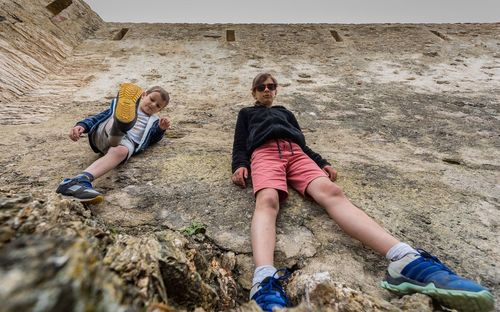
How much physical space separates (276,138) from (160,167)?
35.6 inches

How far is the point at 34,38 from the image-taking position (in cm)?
532

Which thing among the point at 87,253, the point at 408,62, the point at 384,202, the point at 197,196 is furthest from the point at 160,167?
the point at 408,62

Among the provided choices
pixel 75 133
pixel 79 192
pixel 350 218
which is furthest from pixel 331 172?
pixel 75 133

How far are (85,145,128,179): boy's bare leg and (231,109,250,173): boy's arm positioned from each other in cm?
78

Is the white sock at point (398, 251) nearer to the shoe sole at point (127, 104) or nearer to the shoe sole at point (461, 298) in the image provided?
the shoe sole at point (461, 298)

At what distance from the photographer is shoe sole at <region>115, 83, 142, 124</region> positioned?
2451mm

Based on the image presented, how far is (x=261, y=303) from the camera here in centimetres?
138

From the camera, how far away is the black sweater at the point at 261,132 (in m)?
2.41

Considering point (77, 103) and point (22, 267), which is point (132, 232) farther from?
point (77, 103)

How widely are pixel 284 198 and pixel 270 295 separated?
836 mm

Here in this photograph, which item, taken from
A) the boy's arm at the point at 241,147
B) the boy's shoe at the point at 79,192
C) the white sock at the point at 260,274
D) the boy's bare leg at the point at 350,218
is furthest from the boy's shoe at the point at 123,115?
the white sock at the point at 260,274

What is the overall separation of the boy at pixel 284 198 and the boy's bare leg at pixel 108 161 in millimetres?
796

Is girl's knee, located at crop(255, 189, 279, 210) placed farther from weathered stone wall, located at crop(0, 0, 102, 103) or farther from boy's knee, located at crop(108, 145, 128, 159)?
weathered stone wall, located at crop(0, 0, 102, 103)

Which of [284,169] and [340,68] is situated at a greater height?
[340,68]
